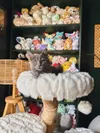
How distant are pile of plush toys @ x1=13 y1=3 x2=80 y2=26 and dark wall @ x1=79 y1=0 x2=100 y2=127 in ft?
0.75

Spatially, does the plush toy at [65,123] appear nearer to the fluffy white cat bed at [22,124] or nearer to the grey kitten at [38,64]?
the fluffy white cat bed at [22,124]

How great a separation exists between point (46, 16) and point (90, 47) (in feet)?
2.33

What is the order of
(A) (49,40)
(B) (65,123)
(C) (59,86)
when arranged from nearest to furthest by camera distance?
(C) (59,86) < (B) (65,123) < (A) (49,40)

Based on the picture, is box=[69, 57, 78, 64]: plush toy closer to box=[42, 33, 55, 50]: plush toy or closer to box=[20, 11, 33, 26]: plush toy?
box=[42, 33, 55, 50]: plush toy

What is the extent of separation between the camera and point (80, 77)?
0.86 m

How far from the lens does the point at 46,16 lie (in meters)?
2.38

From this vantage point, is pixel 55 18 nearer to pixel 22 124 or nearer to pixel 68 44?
pixel 68 44

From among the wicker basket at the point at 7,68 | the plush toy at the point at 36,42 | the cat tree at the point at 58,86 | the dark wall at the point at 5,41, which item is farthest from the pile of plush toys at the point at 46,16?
the cat tree at the point at 58,86

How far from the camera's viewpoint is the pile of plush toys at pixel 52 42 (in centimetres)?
229

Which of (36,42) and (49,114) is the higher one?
(36,42)

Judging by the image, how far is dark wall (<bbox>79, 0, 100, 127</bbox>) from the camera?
7.95ft

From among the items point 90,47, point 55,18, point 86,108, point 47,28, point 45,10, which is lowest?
point 86,108

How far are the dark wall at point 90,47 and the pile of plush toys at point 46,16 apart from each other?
0.75 feet

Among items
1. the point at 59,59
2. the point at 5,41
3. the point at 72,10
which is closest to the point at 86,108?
the point at 59,59
